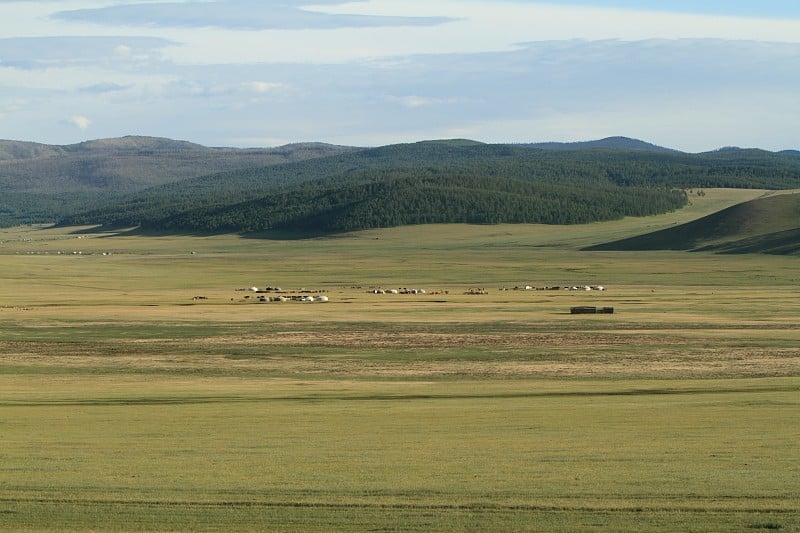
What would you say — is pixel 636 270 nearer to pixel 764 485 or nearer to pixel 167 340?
pixel 167 340

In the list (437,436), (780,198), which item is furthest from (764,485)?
(780,198)

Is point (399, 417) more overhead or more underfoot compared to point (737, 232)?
more underfoot

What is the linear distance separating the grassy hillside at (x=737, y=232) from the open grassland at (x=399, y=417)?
281ft

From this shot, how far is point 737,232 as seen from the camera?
573 ft

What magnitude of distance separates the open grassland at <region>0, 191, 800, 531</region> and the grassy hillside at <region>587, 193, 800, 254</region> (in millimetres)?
85622

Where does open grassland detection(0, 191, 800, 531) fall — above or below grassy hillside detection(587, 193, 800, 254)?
below

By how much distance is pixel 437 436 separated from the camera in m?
24.0

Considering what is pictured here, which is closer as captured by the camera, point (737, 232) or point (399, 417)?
point (399, 417)

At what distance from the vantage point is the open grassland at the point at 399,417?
17031mm

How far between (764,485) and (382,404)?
48.7ft

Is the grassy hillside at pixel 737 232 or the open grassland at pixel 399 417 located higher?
the grassy hillside at pixel 737 232

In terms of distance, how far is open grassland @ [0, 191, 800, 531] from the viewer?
17.0 m

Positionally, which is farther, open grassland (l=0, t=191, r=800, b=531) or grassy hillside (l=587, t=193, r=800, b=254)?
grassy hillside (l=587, t=193, r=800, b=254)

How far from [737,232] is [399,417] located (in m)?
156
